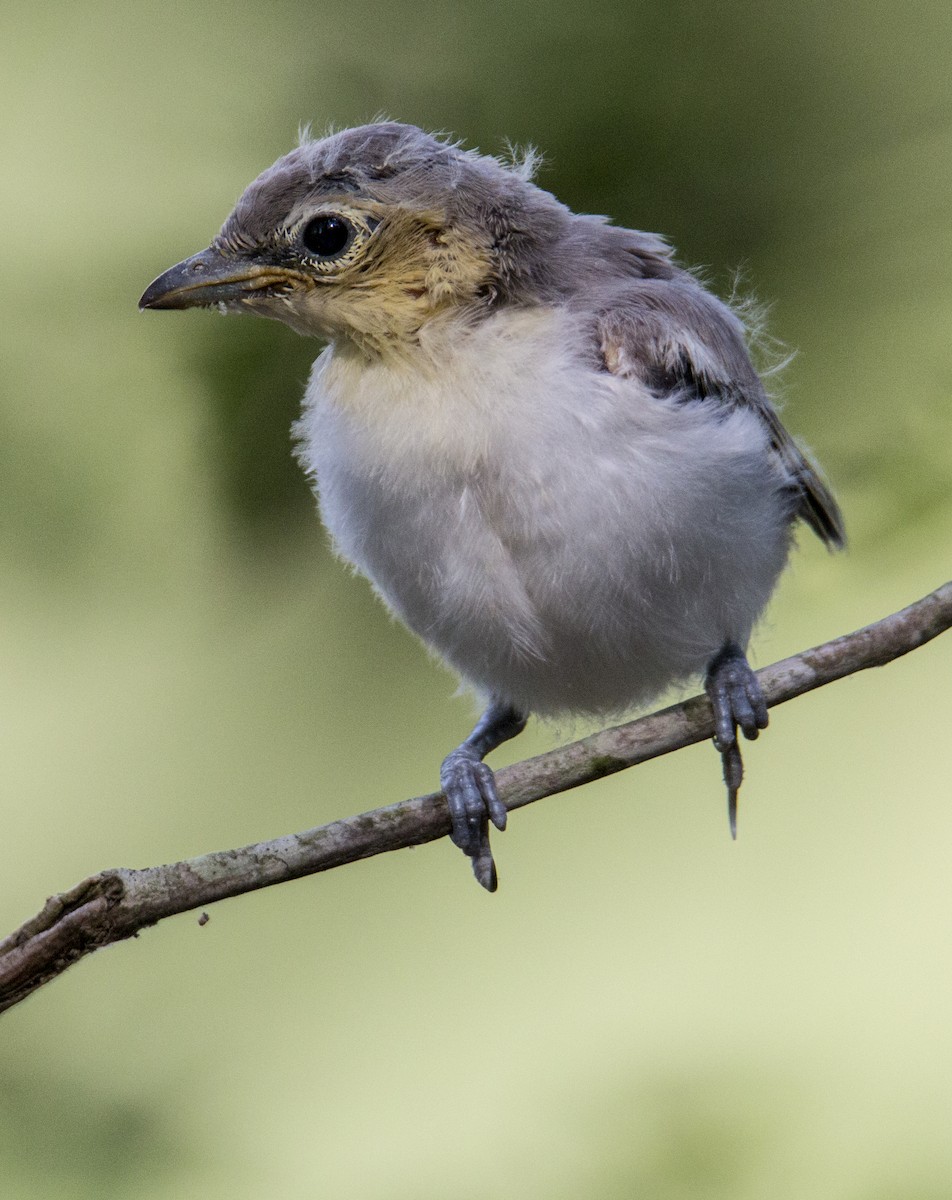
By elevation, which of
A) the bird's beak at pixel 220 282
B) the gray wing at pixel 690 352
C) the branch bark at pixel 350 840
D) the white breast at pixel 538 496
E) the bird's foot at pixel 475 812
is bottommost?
the branch bark at pixel 350 840

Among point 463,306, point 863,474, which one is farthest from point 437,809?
point 863,474

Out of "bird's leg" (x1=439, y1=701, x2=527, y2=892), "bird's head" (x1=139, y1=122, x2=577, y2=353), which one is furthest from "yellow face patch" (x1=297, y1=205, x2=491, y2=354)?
"bird's leg" (x1=439, y1=701, x2=527, y2=892)

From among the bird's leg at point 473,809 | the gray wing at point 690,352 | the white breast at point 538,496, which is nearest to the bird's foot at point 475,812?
the bird's leg at point 473,809

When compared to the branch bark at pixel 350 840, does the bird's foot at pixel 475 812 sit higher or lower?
higher

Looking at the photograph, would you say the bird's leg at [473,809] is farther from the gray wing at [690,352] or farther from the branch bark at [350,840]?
the gray wing at [690,352]

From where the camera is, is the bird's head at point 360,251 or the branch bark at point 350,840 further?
the bird's head at point 360,251

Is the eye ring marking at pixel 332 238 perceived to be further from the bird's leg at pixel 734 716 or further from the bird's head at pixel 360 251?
the bird's leg at pixel 734 716
